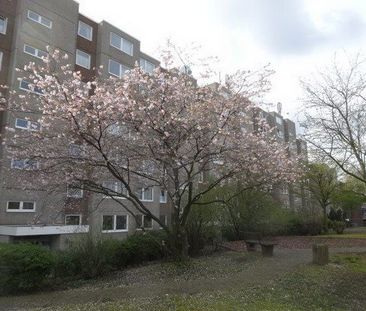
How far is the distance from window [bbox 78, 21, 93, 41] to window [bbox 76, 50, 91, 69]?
64.4 inches

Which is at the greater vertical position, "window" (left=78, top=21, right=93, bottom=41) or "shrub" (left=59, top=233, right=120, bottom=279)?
"window" (left=78, top=21, right=93, bottom=41)

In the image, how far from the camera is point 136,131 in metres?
10.9

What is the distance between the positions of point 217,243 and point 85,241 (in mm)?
7072

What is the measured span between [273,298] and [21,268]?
7095 millimetres

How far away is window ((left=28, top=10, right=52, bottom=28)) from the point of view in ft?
89.6

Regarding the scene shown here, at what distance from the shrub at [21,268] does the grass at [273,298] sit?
2787 mm

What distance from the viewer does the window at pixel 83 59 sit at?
31.1 m

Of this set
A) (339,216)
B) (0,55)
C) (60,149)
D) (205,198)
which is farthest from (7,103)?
(339,216)

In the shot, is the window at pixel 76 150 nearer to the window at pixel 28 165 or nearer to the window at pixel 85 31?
the window at pixel 28 165

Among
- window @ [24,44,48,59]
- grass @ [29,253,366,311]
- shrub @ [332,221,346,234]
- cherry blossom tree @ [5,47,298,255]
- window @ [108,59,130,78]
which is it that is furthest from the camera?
window @ [108,59,130,78]

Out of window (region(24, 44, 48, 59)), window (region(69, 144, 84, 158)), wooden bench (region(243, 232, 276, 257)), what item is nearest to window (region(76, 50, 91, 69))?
window (region(24, 44, 48, 59))

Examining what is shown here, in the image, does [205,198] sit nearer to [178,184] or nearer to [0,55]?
[178,184]

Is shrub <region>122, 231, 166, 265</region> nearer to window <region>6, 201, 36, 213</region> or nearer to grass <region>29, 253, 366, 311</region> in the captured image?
grass <region>29, 253, 366, 311</region>

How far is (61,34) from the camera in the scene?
29.1 metres
